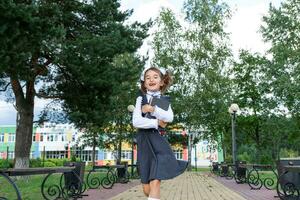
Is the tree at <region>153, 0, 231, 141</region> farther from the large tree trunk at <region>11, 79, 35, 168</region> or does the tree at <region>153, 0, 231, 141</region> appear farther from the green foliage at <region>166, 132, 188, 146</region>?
the large tree trunk at <region>11, 79, 35, 168</region>

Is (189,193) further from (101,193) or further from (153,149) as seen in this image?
(153,149)

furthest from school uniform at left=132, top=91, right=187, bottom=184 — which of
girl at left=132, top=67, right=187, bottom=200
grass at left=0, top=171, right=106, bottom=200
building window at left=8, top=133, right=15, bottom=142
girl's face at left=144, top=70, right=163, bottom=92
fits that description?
building window at left=8, top=133, right=15, bottom=142

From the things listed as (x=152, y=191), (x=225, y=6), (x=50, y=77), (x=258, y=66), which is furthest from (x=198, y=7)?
(x=152, y=191)

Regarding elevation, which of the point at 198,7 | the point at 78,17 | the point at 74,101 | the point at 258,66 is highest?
the point at 198,7

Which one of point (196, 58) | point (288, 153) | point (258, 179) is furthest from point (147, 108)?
point (288, 153)

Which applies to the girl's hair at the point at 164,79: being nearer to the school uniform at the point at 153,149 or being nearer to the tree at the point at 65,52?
the school uniform at the point at 153,149

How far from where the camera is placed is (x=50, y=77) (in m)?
16.7

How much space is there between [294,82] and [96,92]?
14839mm

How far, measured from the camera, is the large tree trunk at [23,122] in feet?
51.9

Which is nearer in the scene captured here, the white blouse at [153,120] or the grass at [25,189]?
the white blouse at [153,120]

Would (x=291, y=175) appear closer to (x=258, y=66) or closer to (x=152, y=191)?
(x=152, y=191)

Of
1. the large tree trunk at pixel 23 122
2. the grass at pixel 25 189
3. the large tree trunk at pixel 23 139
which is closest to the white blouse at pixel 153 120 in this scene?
the grass at pixel 25 189

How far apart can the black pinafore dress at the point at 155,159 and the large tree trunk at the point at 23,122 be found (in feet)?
42.0

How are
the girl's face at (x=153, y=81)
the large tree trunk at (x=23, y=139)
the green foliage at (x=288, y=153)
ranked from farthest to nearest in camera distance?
the green foliage at (x=288, y=153) → the large tree trunk at (x=23, y=139) → the girl's face at (x=153, y=81)
